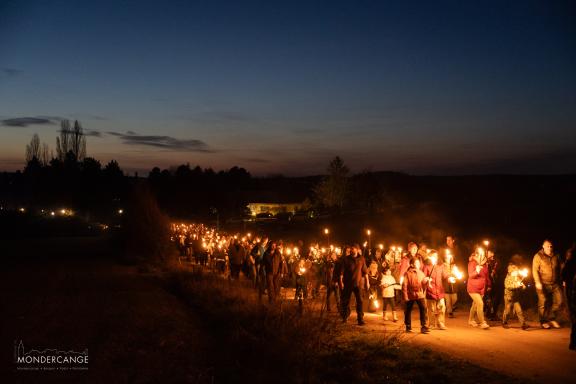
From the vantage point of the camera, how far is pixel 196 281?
65.3 ft

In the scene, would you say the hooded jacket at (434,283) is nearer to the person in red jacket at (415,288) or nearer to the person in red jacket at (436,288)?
the person in red jacket at (436,288)

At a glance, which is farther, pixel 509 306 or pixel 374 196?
pixel 374 196

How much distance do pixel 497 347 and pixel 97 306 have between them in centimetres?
1138

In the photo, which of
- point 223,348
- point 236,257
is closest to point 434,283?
point 223,348

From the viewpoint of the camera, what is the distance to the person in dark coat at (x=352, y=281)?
1314 cm

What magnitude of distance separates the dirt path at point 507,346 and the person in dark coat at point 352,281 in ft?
1.35

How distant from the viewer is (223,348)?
11.1m

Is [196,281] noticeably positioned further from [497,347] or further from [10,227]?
[10,227]

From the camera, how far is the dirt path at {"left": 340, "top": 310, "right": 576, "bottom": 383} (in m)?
8.85

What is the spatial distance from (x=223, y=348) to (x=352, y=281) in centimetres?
375

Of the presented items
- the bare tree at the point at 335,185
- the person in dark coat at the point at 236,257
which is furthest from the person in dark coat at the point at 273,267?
the bare tree at the point at 335,185

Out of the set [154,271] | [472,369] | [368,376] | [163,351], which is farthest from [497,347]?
[154,271]

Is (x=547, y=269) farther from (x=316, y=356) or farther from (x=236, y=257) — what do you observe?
(x=236, y=257)

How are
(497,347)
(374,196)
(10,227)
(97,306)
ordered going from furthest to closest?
1. (374,196)
2. (10,227)
3. (97,306)
4. (497,347)
